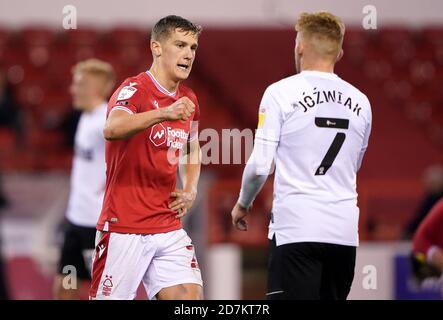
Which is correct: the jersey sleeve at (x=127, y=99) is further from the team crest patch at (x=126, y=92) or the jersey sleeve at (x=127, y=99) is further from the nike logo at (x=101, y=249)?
the nike logo at (x=101, y=249)

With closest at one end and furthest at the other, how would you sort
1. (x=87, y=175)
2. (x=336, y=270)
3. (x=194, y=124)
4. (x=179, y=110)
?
(x=179, y=110), (x=336, y=270), (x=194, y=124), (x=87, y=175)

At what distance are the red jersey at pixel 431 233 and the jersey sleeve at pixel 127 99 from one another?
2.14 meters

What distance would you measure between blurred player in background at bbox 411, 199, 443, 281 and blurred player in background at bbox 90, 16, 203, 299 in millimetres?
1718

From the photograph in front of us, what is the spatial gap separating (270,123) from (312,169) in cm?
33

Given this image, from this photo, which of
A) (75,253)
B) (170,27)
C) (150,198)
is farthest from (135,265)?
(75,253)

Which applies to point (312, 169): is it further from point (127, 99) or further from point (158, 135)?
point (127, 99)

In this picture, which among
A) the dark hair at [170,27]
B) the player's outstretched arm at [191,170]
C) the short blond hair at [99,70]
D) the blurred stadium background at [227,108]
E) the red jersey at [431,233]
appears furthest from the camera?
the blurred stadium background at [227,108]

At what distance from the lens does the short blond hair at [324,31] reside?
527 centimetres

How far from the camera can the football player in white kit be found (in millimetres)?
5160

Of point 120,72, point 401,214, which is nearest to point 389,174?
point 401,214

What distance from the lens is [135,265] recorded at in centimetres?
525

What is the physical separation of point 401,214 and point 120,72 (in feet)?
13.8

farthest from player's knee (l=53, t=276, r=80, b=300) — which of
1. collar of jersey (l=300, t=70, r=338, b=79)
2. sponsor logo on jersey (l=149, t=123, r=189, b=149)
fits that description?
collar of jersey (l=300, t=70, r=338, b=79)

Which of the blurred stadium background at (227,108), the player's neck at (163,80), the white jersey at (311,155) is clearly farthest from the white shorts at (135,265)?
the blurred stadium background at (227,108)
